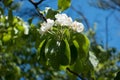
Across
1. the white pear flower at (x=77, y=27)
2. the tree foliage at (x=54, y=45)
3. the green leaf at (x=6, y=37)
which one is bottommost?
the green leaf at (x=6, y=37)

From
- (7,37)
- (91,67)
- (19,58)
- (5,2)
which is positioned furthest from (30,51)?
(91,67)

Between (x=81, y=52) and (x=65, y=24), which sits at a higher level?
(x=65, y=24)

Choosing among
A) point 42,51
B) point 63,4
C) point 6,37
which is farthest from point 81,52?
point 6,37

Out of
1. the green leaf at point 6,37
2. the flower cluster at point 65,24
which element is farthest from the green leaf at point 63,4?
the green leaf at point 6,37

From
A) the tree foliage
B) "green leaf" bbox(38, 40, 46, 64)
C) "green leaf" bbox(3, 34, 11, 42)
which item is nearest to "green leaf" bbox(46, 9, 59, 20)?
the tree foliage

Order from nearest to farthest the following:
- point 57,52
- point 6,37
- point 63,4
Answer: point 57,52 < point 63,4 < point 6,37

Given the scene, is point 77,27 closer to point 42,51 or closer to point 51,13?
point 42,51

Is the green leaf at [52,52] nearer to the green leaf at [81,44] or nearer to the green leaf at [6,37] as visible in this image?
the green leaf at [81,44]

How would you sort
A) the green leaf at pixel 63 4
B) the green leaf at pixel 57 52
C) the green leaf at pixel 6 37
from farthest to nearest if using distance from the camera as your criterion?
the green leaf at pixel 6 37, the green leaf at pixel 63 4, the green leaf at pixel 57 52

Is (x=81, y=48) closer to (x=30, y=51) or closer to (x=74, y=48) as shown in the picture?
(x=74, y=48)

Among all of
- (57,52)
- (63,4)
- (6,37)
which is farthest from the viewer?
(6,37)

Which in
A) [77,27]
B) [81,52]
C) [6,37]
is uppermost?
[77,27]
